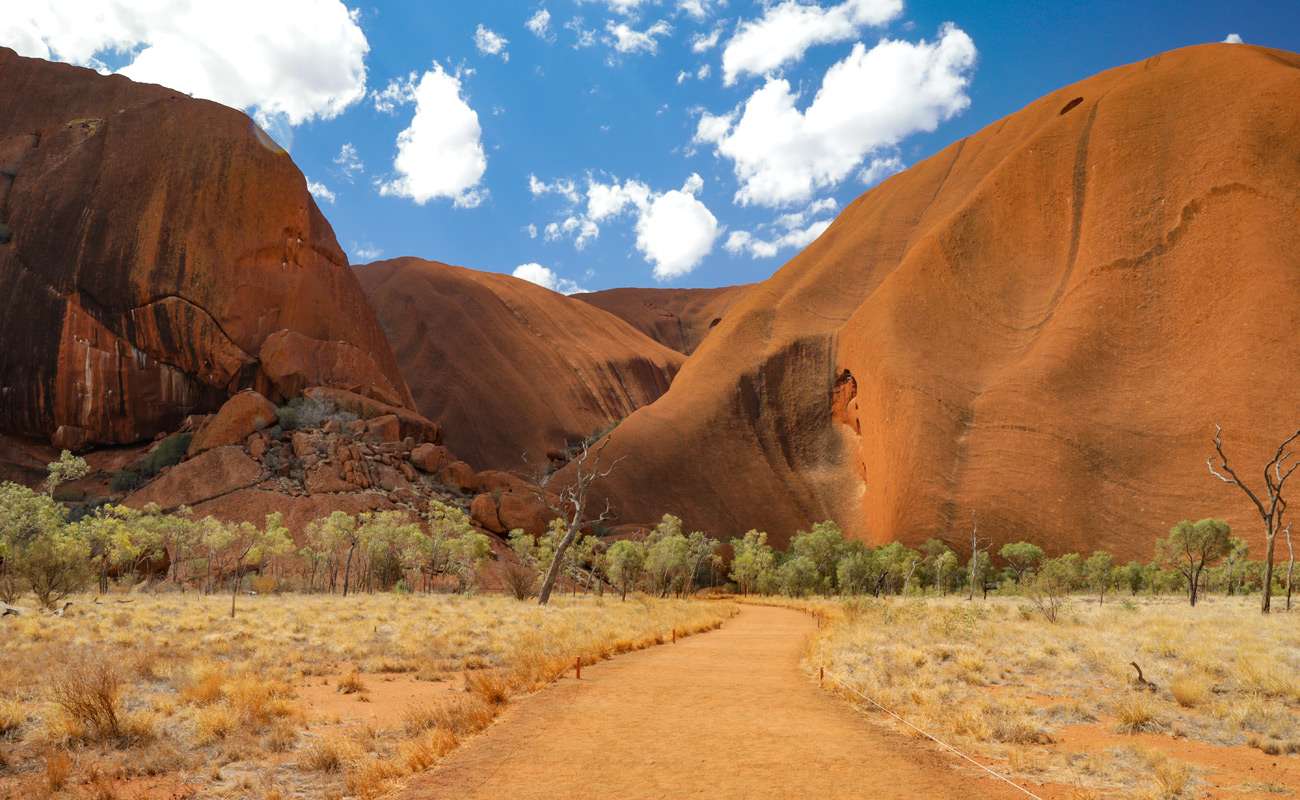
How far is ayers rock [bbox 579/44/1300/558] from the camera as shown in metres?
58.6

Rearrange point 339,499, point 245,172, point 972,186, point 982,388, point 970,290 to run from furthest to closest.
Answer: point 972,186 < point 970,290 < point 982,388 < point 245,172 < point 339,499

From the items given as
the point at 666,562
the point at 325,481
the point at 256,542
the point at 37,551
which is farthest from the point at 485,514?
the point at 37,551

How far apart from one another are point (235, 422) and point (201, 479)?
195 inches

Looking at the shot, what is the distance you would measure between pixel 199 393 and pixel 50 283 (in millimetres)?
12964

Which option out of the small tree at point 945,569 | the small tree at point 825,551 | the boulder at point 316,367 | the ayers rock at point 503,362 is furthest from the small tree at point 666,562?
the ayers rock at point 503,362

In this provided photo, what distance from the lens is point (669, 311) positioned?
191375mm

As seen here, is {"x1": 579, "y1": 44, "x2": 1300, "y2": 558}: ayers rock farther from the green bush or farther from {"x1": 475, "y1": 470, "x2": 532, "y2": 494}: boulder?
the green bush

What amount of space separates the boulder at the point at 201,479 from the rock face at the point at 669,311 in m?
125

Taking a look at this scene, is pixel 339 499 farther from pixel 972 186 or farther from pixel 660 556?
pixel 972 186

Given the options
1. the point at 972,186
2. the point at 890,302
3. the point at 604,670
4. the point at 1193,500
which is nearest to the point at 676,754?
the point at 604,670

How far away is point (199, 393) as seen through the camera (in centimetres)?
5866

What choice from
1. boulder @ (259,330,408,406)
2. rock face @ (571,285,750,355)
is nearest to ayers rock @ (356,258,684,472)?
boulder @ (259,330,408,406)

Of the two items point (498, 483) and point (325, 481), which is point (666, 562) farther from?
point (325, 481)

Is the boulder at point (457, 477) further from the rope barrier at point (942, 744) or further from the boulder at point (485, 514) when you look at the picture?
the rope barrier at point (942, 744)
